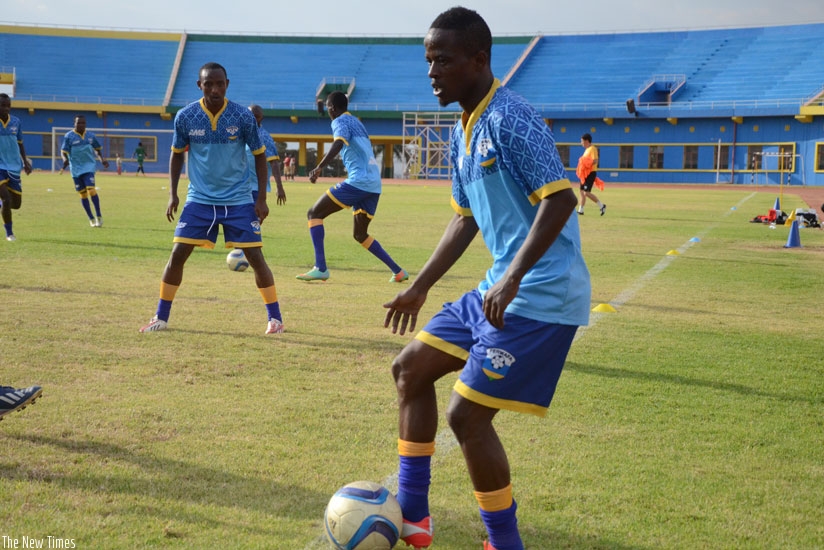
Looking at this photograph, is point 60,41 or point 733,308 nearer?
point 733,308

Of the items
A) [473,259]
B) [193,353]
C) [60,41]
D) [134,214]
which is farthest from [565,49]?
[193,353]

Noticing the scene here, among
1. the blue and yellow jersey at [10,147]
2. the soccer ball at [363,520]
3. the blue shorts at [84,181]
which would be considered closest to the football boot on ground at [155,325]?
the soccer ball at [363,520]

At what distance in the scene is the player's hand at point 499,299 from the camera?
298 cm

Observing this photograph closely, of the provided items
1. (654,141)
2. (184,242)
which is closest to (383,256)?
(184,242)

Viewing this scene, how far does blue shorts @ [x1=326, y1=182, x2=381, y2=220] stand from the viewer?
417 inches

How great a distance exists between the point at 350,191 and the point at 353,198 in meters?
0.11

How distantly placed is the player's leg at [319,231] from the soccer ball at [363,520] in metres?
7.23

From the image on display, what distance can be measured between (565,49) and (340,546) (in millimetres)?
61630

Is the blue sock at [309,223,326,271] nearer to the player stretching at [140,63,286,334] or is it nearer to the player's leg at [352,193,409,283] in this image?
the player's leg at [352,193,409,283]

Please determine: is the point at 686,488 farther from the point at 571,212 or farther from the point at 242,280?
the point at 242,280

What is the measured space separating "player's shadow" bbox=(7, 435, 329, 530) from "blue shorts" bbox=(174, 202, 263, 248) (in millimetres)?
3412

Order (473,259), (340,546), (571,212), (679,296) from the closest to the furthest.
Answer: (571,212) → (340,546) → (679,296) → (473,259)

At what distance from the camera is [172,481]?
389 cm

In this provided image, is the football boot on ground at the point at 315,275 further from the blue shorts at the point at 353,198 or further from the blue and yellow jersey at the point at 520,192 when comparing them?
the blue and yellow jersey at the point at 520,192
